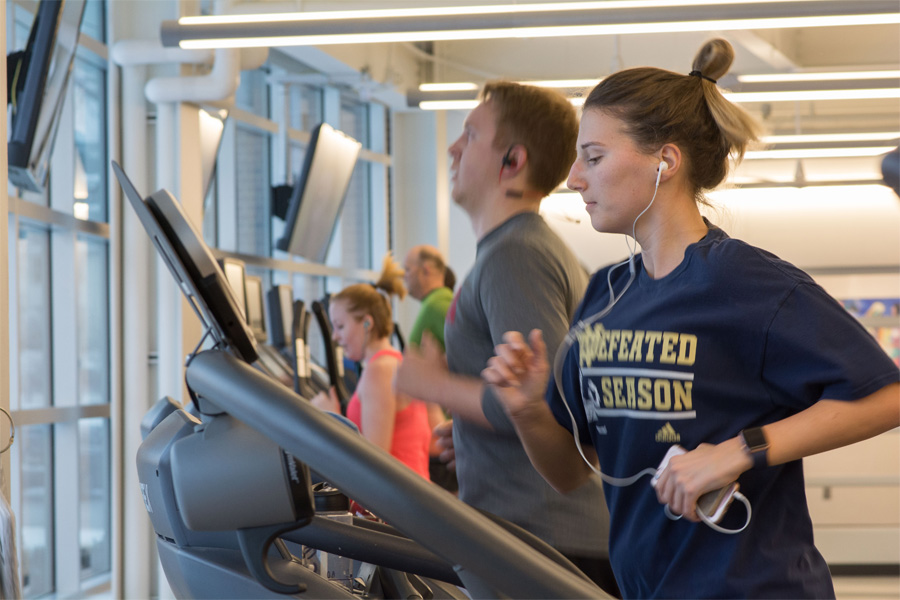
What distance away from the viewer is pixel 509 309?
156cm

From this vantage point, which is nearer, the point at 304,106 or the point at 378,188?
the point at 304,106

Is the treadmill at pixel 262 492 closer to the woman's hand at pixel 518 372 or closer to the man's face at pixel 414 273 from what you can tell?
the woman's hand at pixel 518 372

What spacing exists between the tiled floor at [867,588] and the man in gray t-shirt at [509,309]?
4.48m

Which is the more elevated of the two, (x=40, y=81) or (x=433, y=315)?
(x=40, y=81)

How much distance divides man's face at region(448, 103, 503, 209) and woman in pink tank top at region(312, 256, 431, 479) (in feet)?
4.70

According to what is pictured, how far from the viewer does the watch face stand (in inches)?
42.7

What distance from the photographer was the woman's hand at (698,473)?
42.2 inches

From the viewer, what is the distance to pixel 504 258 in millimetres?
1623

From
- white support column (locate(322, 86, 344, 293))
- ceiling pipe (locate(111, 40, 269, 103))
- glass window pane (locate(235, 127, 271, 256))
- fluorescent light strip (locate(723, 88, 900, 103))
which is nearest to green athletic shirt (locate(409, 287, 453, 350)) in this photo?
ceiling pipe (locate(111, 40, 269, 103))

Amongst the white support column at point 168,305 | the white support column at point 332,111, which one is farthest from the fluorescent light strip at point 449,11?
the white support column at point 332,111

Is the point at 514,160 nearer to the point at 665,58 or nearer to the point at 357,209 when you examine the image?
the point at 357,209

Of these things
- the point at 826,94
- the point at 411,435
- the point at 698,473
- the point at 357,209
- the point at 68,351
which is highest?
the point at 826,94

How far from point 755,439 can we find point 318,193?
5.24 m

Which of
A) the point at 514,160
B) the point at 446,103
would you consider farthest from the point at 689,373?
the point at 446,103
